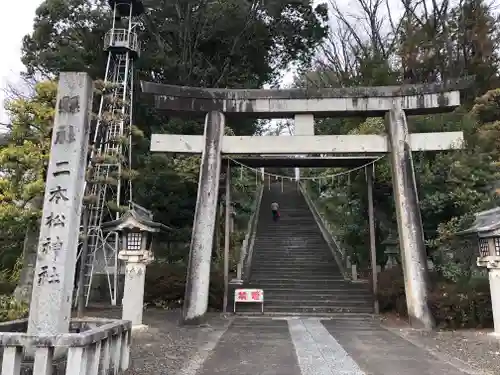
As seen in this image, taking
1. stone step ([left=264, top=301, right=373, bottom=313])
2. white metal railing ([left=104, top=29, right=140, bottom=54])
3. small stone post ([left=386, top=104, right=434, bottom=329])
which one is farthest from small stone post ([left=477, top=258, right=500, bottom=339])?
white metal railing ([left=104, top=29, right=140, bottom=54])

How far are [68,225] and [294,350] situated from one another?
184 inches

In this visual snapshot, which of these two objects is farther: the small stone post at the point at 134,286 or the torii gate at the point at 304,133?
the torii gate at the point at 304,133

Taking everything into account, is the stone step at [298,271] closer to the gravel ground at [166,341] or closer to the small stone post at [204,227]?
the gravel ground at [166,341]

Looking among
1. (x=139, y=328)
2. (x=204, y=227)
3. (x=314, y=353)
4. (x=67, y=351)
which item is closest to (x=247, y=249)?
(x=204, y=227)

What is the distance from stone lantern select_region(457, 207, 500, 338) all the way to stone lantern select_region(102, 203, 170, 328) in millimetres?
8129

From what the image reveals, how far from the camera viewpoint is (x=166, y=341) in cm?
867

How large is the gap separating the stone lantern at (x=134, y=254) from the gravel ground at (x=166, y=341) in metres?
0.70

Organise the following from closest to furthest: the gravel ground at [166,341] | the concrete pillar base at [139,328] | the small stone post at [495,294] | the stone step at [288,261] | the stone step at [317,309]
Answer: the gravel ground at [166,341]
the small stone post at [495,294]
the concrete pillar base at [139,328]
the stone step at [317,309]
the stone step at [288,261]

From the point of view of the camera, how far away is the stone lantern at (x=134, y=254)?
10.2 m

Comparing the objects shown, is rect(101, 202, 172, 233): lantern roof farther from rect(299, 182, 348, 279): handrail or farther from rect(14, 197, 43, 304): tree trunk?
rect(299, 182, 348, 279): handrail

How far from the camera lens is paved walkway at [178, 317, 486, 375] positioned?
6324 mm

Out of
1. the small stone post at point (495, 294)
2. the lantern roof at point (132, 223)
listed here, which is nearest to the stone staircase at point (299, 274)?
the small stone post at point (495, 294)

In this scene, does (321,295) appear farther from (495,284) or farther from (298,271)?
(495,284)

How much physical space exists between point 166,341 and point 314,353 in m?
3.22
